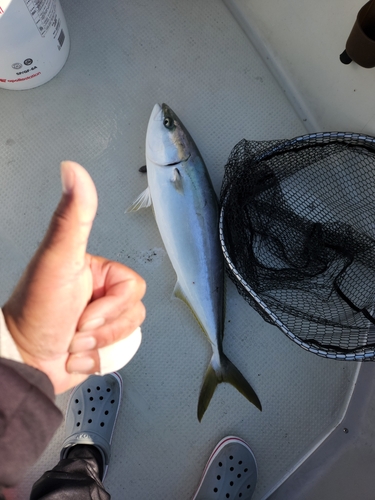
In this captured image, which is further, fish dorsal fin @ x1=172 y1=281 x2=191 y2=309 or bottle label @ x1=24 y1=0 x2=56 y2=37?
fish dorsal fin @ x1=172 y1=281 x2=191 y2=309

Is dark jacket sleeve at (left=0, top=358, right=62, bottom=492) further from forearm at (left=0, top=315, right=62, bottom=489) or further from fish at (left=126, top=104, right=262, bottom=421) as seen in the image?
fish at (left=126, top=104, right=262, bottom=421)

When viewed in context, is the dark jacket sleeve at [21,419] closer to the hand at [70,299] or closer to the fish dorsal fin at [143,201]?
the hand at [70,299]

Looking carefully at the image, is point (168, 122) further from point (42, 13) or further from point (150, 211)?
point (42, 13)

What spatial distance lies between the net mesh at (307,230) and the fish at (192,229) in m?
0.11

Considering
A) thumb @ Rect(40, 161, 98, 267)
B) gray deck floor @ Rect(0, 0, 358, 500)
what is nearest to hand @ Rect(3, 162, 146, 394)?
thumb @ Rect(40, 161, 98, 267)

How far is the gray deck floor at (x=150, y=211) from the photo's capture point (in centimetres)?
167

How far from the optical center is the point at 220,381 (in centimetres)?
165

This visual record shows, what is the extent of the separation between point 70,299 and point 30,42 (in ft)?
3.87

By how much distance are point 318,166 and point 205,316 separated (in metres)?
0.88

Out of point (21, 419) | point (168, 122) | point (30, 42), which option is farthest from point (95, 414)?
point (30, 42)

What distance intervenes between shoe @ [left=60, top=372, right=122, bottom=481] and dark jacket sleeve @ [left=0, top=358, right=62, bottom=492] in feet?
2.85

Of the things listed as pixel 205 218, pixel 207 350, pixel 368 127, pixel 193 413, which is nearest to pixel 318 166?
pixel 368 127

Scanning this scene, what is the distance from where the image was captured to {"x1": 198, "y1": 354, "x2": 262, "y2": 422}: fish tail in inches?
64.7

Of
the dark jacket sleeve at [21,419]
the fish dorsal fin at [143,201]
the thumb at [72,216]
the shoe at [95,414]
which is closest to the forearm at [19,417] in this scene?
the dark jacket sleeve at [21,419]
